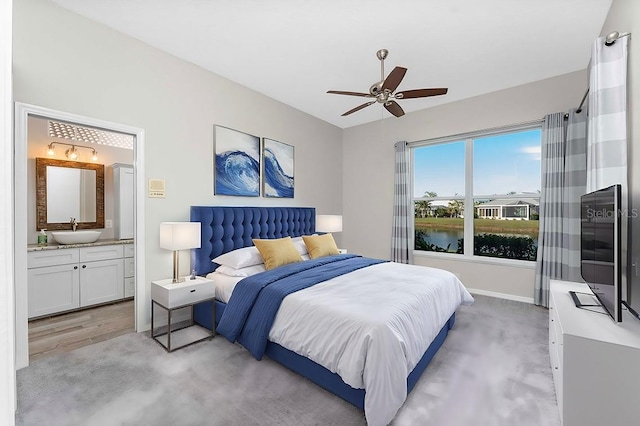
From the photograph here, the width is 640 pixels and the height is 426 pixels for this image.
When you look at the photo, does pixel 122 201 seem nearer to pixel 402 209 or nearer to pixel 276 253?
pixel 276 253

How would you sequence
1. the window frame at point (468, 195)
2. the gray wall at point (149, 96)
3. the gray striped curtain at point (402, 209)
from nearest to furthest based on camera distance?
the gray wall at point (149, 96), the window frame at point (468, 195), the gray striped curtain at point (402, 209)

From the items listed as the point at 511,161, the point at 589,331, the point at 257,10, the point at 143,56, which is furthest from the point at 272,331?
the point at 511,161

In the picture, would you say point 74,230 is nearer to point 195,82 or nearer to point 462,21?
point 195,82

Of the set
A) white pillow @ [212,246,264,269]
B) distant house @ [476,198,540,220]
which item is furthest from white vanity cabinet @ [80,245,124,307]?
distant house @ [476,198,540,220]

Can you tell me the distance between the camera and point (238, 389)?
6.57ft

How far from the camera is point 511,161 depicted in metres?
4.11

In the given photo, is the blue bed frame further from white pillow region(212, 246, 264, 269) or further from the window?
the window

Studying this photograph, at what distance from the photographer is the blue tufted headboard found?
3260mm

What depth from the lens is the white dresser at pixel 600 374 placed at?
1.38 metres

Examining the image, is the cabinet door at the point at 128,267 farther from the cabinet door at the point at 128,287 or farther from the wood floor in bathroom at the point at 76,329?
the wood floor in bathroom at the point at 76,329

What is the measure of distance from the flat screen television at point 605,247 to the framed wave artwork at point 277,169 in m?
3.48

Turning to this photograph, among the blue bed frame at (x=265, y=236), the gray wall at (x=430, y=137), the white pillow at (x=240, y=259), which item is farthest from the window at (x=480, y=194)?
the white pillow at (x=240, y=259)

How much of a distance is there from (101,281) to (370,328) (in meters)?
3.71

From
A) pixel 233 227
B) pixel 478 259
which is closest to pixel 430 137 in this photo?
pixel 478 259
